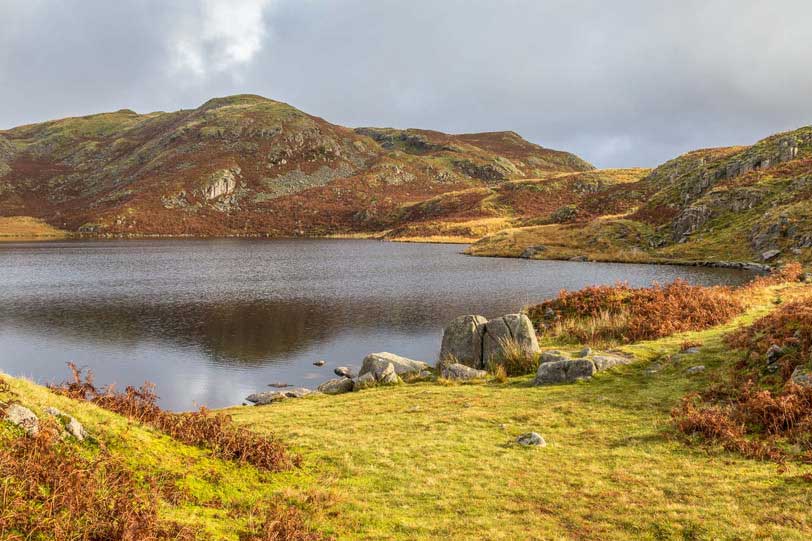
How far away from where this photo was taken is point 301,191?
180 metres

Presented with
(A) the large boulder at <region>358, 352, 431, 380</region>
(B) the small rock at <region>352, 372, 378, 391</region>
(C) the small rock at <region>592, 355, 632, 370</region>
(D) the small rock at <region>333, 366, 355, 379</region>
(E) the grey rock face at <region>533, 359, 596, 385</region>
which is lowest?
(D) the small rock at <region>333, 366, 355, 379</region>

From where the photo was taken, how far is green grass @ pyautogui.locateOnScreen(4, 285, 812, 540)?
24.7 feet

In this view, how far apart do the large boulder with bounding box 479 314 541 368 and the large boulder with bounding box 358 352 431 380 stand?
3000mm

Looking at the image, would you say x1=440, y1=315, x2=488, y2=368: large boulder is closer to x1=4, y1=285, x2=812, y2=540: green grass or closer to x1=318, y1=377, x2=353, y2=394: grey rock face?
x1=318, y1=377, x2=353, y2=394: grey rock face

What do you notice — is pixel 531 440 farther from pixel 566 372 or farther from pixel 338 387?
pixel 338 387

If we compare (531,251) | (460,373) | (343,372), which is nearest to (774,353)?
(460,373)

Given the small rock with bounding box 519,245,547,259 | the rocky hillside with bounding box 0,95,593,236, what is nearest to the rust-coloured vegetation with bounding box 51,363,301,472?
the small rock with bounding box 519,245,547,259

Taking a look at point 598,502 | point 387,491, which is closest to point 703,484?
point 598,502

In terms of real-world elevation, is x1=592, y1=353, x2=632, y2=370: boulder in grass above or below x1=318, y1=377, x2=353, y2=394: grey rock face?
above

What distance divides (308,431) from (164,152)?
211 meters

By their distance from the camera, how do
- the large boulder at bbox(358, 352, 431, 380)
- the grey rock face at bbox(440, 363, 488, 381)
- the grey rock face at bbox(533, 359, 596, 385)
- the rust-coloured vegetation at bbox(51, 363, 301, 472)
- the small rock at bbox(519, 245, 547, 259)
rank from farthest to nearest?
the small rock at bbox(519, 245, 547, 259)
the large boulder at bbox(358, 352, 431, 380)
the grey rock face at bbox(440, 363, 488, 381)
the grey rock face at bbox(533, 359, 596, 385)
the rust-coloured vegetation at bbox(51, 363, 301, 472)

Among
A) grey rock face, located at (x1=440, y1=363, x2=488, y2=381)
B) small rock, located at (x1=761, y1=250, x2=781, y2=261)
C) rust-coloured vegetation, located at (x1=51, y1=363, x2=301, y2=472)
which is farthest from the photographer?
small rock, located at (x1=761, y1=250, x2=781, y2=261)

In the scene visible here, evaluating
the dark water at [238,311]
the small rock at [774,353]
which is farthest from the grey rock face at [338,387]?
the small rock at [774,353]

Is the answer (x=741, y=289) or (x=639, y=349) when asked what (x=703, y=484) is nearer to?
(x=639, y=349)
